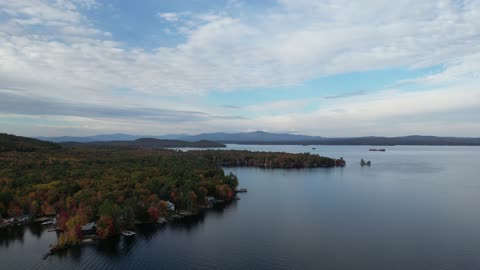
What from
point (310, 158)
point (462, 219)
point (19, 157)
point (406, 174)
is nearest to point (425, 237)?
point (462, 219)

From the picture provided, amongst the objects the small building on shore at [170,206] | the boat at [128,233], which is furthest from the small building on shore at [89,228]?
the small building on shore at [170,206]

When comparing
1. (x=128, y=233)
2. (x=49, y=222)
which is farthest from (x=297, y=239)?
(x=49, y=222)

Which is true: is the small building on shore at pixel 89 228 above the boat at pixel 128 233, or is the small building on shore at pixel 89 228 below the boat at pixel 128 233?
above

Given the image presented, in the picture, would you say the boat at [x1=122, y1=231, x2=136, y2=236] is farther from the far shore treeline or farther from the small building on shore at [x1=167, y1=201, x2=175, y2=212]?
the small building on shore at [x1=167, y1=201, x2=175, y2=212]

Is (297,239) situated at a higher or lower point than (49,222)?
lower

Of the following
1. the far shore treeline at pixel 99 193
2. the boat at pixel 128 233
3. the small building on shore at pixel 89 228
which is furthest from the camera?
the far shore treeline at pixel 99 193

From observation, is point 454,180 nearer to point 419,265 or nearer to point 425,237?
point 425,237

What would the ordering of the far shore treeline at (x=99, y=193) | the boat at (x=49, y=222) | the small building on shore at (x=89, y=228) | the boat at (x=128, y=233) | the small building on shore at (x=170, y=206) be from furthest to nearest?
the small building on shore at (x=170, y=206) → the boat at (x=49, y=222) → the far shore treeline at (x=99, y=193) → the boat at (x=128, y=233) → the small building on shore at (x=89, y=228)

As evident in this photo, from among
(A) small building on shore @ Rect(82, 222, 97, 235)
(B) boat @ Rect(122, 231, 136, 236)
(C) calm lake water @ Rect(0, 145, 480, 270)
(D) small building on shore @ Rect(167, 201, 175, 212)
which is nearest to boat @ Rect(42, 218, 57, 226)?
(C) calm lake water @ Rect(0, 145, 480, 270)

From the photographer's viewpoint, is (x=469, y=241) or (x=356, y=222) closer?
(x=469, y=241)

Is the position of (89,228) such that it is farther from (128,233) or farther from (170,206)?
(170,206)

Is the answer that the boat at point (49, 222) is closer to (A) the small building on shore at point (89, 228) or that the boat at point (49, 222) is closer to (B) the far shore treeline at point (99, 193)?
(B) the far shore treeline at point (99, 193)
